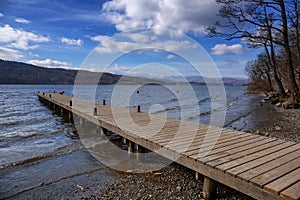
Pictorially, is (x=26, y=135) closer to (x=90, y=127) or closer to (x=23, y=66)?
(x=90, y=127)

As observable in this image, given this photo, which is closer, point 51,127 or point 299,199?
point 299,199

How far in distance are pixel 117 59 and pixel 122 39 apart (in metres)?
0.97

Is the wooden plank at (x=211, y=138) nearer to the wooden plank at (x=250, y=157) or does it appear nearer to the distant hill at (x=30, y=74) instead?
the wooden plank at (x=250, y=157)

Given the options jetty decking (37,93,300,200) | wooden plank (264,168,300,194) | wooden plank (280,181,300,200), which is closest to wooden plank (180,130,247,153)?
jetty decking (37,93,300,200)

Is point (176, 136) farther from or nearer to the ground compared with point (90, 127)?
farther from the ground

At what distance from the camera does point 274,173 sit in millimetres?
2990

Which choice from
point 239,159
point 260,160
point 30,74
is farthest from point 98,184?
point 30,74

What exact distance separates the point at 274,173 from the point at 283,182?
11.0 inches

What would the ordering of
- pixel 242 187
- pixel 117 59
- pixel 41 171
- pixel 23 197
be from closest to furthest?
pixel 242 187
pixel 23 197
pixel 41 171
pixel 117 59

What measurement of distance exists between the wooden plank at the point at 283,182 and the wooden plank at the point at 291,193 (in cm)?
5

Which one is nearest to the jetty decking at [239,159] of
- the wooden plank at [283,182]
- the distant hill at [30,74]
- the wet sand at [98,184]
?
the wooden plank at [283,182]

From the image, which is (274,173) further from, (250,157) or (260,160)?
(250,157)

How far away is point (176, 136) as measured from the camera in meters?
5.26

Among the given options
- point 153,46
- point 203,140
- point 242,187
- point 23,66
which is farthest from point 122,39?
point 23,66
